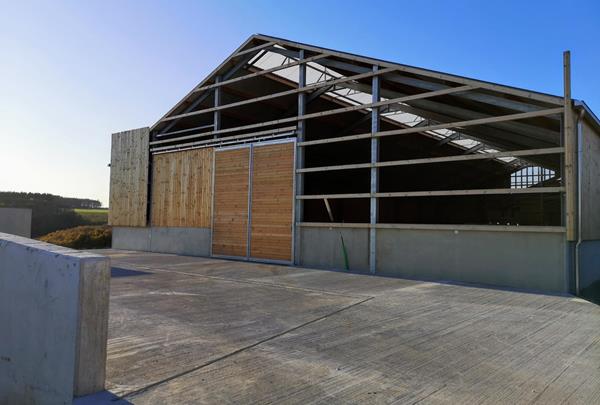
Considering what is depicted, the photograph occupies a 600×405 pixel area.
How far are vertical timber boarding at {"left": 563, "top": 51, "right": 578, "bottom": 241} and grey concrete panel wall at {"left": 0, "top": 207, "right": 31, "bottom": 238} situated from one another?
877 inches

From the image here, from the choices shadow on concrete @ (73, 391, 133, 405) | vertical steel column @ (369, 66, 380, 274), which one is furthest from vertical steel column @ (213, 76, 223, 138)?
shadow on concrete @ (73, 391, 133, 405)

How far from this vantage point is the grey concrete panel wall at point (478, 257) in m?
8.59

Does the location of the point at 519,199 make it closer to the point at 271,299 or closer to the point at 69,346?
the point at 271,299

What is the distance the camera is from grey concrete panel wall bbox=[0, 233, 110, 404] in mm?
2988

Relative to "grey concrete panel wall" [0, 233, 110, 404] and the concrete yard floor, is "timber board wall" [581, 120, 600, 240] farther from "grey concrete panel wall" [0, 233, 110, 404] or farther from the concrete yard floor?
"grey concrete panel wall" [0, 233, 110, 404]

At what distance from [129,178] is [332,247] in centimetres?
1104

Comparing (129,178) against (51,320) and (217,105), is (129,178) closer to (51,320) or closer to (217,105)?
(217,105)

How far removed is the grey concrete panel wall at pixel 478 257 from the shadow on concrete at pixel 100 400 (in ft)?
27.4

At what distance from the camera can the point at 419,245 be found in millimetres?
10539

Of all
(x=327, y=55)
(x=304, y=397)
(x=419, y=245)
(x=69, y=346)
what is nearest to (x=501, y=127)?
(x=419, y=245)

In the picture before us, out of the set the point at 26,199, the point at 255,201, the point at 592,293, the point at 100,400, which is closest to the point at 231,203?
the point at 255,201

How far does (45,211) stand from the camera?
38594mm

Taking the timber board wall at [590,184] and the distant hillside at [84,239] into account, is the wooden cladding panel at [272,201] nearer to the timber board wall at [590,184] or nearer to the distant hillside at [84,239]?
the timber board wall at [590,184]

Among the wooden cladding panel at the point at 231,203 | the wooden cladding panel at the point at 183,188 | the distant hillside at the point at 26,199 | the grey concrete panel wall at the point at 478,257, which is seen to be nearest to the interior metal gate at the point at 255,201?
the wooden cladding panel at the point at 231,203
